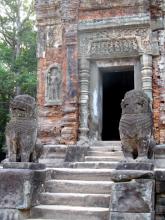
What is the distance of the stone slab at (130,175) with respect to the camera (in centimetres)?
518

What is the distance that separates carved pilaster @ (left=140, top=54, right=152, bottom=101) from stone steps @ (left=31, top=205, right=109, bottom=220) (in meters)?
4.38

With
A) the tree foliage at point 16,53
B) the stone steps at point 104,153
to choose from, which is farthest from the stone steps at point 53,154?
the tree foliage at point 16,53

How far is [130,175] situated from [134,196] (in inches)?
12.3

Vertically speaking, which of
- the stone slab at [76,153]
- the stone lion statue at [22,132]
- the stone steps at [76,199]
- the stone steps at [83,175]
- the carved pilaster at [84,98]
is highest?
the carved pilaster at [84,98]

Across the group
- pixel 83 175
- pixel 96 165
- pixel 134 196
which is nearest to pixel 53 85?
pixel 96 165

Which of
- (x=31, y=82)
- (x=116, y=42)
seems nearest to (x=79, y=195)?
(x=116, y=42)

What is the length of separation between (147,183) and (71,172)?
6.02 feet

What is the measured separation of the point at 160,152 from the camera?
7.71 meters

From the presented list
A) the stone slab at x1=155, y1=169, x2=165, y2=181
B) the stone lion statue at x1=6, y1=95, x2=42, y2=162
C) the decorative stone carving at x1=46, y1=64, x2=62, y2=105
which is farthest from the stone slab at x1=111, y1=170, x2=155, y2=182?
the decorative stone carving at x1=46, y1=64, x2=62, y2=105

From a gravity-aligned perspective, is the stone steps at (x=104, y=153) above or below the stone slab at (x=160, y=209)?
above

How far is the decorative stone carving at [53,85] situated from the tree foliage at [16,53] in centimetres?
667

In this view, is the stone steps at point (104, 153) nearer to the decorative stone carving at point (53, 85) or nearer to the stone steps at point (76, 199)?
the decorative stone carving at point (53, 85)

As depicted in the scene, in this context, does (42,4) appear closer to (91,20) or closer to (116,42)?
(91,20)

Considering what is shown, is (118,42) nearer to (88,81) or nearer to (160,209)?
(88,81)
